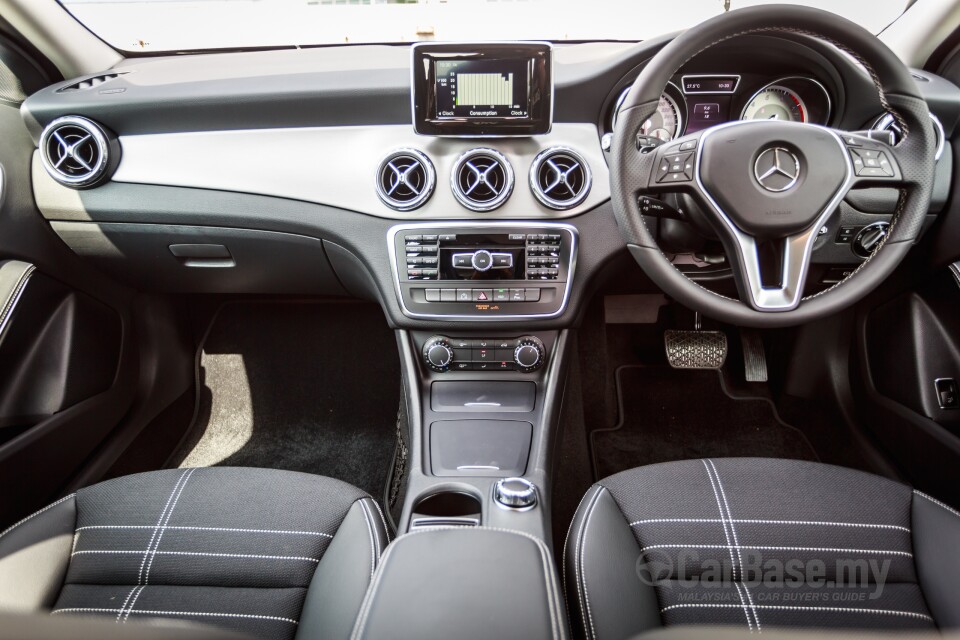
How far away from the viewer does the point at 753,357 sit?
2051 mm

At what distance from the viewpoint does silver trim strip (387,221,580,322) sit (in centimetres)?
139

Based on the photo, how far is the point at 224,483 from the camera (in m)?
1.18

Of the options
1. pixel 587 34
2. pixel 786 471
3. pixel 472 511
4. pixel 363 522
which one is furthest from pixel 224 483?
pixel 587 34

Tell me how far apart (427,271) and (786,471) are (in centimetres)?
85

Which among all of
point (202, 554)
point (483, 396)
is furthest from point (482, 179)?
point (202, 554)

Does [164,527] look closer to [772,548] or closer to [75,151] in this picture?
[75,151]

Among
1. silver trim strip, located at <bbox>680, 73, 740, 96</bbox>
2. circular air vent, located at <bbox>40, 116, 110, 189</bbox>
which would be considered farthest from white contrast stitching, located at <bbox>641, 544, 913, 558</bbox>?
circular air vent, located at <bbox>40, 116, 110, 189</bbox>

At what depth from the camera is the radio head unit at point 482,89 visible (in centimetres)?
125

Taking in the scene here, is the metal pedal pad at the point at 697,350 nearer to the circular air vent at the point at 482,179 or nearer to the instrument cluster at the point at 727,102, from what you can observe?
the instrument cluster at the point at 727,102

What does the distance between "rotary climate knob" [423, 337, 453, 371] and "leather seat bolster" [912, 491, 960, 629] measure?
38.0 inches

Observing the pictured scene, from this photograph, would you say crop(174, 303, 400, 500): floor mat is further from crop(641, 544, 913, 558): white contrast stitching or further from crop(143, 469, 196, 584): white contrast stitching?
crop(641, 544, 913, 558): white contrast stitching

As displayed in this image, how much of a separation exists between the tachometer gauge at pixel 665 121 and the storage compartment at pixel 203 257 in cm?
84

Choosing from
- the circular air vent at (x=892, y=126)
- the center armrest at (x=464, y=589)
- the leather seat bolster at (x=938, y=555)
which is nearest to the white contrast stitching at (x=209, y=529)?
the center armrest at (x=464, y=589)

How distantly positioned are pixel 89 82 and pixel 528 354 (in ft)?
4.33
